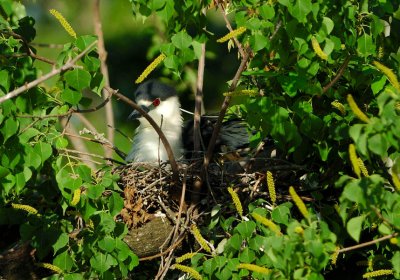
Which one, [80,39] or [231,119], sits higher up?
[80,39]

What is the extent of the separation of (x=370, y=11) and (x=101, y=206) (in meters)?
1.80

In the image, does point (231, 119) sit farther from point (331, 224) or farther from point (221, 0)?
point (331, 224)

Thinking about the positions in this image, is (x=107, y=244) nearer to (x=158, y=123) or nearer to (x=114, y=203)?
(x=114, y=203)

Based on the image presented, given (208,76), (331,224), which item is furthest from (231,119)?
(208,76)

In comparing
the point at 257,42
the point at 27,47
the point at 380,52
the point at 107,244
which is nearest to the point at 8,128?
the point at 27,47

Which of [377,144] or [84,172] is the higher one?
[377,144]

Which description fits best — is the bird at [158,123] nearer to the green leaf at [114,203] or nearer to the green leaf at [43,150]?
the green leaf at [114,203]

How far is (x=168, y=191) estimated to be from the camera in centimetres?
618

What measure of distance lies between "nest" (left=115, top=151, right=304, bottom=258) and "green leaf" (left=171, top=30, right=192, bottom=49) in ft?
4.71

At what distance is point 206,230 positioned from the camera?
588cm

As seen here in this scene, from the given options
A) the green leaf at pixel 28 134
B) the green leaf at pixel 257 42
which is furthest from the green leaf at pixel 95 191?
the green leaf at pixel 257 42

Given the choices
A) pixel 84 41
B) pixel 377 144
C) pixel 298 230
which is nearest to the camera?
pixel 377 144

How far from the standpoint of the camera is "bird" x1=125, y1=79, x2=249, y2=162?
6734mm

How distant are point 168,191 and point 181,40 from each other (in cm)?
168
